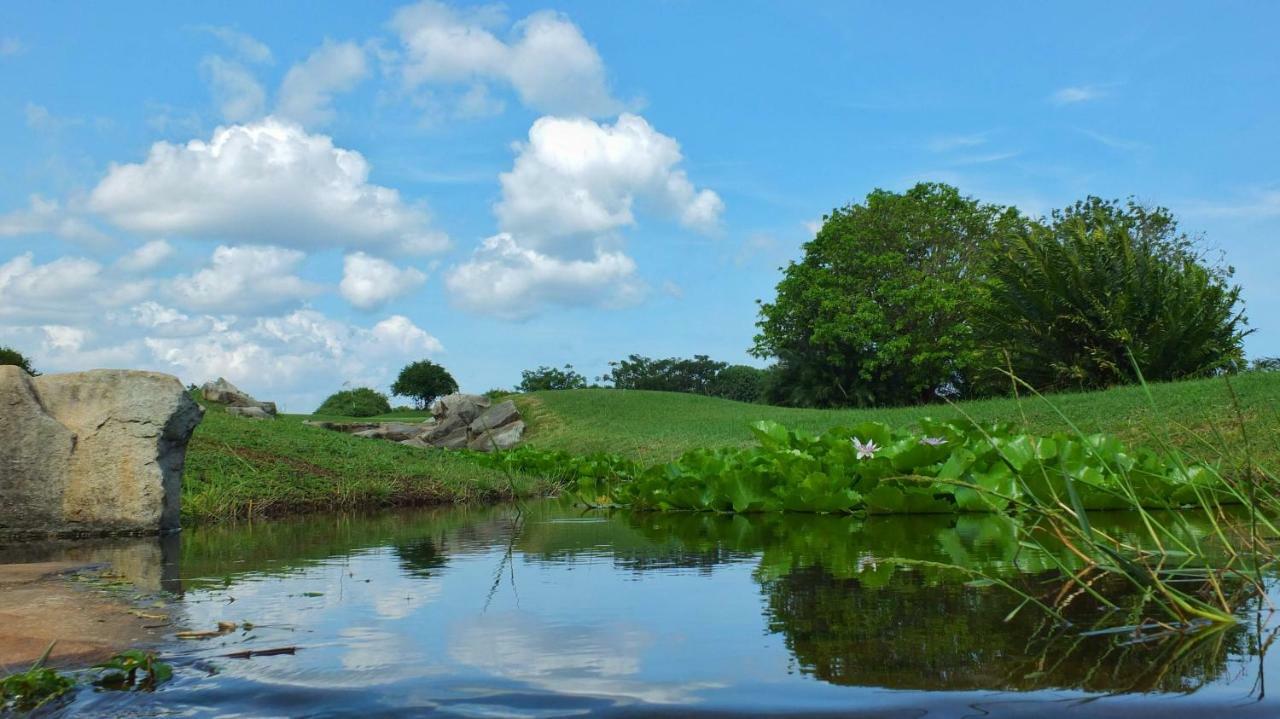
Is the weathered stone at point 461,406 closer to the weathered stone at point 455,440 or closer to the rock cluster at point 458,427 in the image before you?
the rock cluster at point 458,427

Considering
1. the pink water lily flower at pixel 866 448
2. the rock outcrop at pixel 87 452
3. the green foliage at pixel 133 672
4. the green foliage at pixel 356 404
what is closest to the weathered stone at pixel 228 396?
the green foliage at pixel 356 404

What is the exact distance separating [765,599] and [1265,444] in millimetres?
8936

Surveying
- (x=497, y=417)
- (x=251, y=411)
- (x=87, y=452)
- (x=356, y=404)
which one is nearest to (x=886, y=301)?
(x=497, y=417)

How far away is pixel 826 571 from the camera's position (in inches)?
129

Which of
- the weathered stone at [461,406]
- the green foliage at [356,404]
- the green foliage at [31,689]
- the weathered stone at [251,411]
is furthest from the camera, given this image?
the green foliage at [356,404]

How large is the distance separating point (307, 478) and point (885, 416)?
1214 cm

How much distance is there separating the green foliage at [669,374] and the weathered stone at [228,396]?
92.7 feet

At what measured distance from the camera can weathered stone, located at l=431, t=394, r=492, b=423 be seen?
2644 cm

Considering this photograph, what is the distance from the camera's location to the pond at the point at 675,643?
1.71 meters

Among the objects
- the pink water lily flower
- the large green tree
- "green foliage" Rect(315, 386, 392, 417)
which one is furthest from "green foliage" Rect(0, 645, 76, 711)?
"green foliage" Rect(315, 386, 392, 417)

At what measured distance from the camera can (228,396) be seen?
81.8 ft

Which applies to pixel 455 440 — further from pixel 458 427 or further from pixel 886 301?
pixel 886 301

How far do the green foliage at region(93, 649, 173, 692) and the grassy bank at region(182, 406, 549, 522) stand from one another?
5225 mm

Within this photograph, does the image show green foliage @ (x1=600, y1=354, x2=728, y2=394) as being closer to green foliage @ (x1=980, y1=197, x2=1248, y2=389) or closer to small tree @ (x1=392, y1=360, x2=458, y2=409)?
small tree @ (x1=392, y1=360, x2=458, y2=409)
